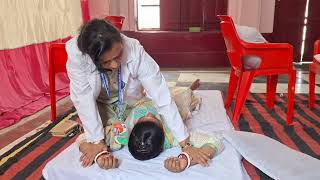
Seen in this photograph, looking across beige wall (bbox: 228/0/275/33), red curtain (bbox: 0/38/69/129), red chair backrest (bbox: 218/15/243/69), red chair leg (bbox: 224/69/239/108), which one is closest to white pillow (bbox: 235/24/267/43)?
red chair backrest (bbox: 218/15/243/69)

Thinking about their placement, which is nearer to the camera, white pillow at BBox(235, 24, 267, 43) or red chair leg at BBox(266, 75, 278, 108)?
white pillow at BBox(235, 24, 267, 43)

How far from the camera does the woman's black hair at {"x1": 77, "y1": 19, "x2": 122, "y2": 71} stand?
0.95m

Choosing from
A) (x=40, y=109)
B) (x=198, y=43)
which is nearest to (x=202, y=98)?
(x=40, y=109)

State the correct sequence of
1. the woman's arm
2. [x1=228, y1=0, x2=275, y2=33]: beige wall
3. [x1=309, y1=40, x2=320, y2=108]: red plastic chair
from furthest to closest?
1. [x1=228, y1=0, x2=275, y2=33]: beige wall
2. [x1=309, y1=40, x2=320, y2=108]: red plastic chair
3. the woman's arm

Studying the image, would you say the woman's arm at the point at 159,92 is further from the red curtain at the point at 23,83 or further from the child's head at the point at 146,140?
the red curtain at the point at 23,83

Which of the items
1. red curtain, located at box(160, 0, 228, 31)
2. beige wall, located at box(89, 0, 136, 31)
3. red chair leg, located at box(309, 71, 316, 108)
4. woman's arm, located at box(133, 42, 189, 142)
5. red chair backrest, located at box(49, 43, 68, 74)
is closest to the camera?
woman's arm, located at box(133, 42, 189, 142)

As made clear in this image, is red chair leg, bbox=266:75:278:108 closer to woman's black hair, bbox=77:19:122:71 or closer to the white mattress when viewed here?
the white mattress

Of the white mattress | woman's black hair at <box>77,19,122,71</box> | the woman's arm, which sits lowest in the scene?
the white mattress

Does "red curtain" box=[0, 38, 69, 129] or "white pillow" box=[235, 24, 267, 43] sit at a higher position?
"white pillow" box=[235, 24, 267, 43]

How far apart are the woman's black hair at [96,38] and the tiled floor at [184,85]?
3.07 feet

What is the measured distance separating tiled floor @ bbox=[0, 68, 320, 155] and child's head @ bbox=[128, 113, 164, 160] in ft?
2.85

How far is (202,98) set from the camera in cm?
198

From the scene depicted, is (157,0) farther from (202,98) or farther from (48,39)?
(202,98)

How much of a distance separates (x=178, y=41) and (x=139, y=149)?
10.2 feet
